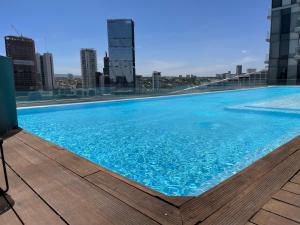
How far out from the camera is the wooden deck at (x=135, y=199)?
1203 mm

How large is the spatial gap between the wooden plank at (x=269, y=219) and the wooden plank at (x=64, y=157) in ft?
4.34

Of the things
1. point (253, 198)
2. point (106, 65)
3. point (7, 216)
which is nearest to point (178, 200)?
point (253, 198)

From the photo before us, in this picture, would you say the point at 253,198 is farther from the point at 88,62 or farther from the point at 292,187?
the point at 88,62

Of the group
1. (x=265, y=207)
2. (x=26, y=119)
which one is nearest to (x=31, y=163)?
(x=265, y=207)

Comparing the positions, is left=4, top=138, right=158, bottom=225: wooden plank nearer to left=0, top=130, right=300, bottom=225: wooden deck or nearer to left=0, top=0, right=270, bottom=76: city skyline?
left=0, top=130, right=300, bottom=225: wooden deck

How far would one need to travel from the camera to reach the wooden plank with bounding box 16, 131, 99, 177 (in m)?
1.89

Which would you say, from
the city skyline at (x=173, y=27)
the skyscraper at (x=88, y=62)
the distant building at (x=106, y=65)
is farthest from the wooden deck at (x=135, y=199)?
the distant building at (x=106, y=65)

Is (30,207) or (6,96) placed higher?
(6,96)

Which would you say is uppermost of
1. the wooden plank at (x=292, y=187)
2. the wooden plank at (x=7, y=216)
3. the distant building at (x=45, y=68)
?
the distant building at (x=45, y=68)

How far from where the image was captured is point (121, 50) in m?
35.6

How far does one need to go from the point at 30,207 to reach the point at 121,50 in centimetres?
3638

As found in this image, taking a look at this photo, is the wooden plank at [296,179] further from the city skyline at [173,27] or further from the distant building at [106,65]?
the distant building at [106,65]

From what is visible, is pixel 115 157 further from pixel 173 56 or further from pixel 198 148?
pixel 173 56

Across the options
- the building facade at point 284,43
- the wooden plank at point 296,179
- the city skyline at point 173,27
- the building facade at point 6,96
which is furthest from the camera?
the building facade at point 284,43
